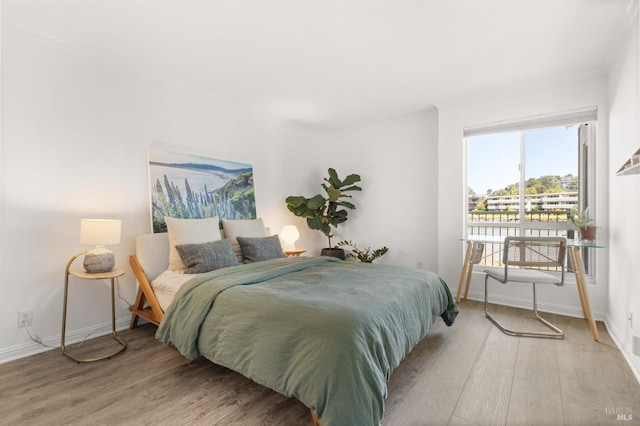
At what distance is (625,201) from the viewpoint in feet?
7.76

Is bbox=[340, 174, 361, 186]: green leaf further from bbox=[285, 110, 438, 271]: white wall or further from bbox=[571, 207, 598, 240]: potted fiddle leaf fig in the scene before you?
bbox=[571, 207, 598, 240]: potted fiddle leaf fig

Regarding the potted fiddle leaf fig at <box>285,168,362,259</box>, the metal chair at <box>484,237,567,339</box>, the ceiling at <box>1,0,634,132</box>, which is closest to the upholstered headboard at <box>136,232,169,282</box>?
the ceiling at <box>1,0,634,132</box>

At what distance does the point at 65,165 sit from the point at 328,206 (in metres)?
3.29

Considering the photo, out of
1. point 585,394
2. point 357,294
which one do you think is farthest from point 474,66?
point 585,394

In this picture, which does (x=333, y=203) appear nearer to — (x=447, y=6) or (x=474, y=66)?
(x=474, y=66)

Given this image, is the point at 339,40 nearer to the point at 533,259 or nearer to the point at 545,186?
the point at 533,259

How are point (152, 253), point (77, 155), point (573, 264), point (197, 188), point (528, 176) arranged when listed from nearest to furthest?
1. point (77, 155)
2. point (573, 264)
3. point (152, 253)
4. point (197, 188)
5. point (528, 176)

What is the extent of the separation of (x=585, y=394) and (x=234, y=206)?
3.53 metres

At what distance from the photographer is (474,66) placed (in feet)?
9.70

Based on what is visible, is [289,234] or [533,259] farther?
[289,234]

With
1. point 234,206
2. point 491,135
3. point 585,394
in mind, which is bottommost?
point 585,394

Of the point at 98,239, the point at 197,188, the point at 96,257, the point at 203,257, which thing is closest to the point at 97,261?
the point at 96,257

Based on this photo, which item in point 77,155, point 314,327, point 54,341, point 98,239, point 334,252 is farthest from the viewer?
point 334,252

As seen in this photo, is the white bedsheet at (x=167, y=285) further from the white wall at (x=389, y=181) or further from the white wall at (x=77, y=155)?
the white wall at (x=389, y=181)
